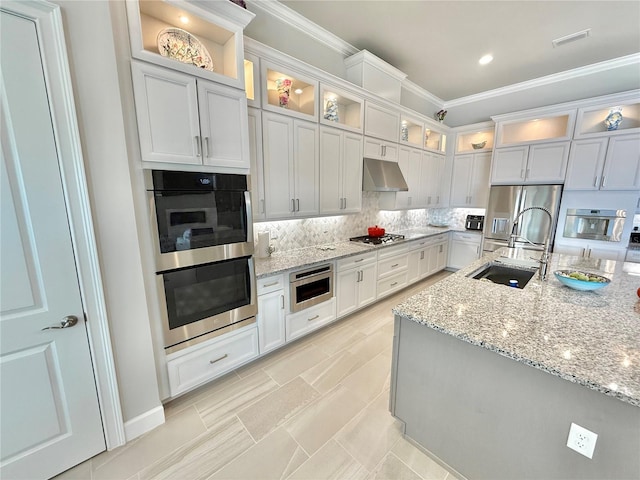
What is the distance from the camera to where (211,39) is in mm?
2004

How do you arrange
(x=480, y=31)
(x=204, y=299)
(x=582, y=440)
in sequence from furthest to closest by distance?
1. (x=480, y=31)
2. (x=204, y=299)
3. (x=582, y=440)

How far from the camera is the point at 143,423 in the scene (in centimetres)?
173

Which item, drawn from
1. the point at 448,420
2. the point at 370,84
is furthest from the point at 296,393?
the point at 370,84

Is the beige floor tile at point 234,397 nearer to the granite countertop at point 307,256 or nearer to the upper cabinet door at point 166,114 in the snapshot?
the granite countertop at point 307,256

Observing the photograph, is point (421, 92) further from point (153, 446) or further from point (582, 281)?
point (153, 446)

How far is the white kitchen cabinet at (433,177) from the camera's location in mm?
4727

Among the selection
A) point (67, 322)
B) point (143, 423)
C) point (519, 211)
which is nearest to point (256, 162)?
point (67, 322)

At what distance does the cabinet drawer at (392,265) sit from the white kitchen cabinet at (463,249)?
1.73 meters

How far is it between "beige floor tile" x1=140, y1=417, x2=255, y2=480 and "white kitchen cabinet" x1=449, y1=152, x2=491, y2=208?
5179mm

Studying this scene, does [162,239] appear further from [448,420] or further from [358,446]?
[448,420]

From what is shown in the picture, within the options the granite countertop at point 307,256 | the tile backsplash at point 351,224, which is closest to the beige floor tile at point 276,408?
the granite countertop at point 307,256

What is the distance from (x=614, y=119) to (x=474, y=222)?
2274mm

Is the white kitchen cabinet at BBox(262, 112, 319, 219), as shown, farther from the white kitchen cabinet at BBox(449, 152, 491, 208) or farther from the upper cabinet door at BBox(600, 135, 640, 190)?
the upper cabinet door at BBox(600, 135, 640, 190)

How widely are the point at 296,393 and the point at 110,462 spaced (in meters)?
1.24
